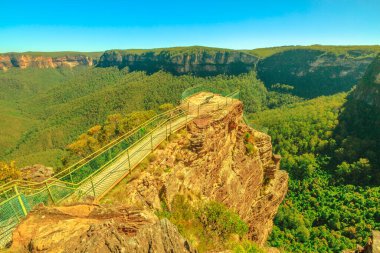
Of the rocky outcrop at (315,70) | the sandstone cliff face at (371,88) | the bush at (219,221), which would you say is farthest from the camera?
the rocky outcrop at (315,70)

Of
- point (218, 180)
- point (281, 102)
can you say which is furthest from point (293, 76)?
point (218, 180)

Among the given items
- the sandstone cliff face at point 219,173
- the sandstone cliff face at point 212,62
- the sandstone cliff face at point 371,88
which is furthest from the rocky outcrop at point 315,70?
the sandstone cliff face at point 219,173

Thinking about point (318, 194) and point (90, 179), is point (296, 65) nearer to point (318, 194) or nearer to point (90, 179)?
point (318, 194)

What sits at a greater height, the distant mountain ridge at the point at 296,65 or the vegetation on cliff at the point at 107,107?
the distant mountain ridge at the point at 296,65

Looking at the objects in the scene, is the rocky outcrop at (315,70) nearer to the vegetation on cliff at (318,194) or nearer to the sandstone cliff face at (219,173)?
the vegetation on cliff at (318,194)

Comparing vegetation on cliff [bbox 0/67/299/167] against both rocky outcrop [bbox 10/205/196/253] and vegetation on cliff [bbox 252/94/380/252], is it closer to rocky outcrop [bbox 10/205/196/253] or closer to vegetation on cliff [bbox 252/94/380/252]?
vegetation on cliff [bbox 252/94/380/252]

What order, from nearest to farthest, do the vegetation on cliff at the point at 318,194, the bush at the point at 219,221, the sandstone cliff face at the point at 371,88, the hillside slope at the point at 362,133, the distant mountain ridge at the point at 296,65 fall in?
the bush at the point at 219,221, the vegetation on cliff at the point at 318,194, the hillside slope at the point at 362,133, the sandstone cliff face at the point at 371,88, the distant mountain ridge at the point at 296,65

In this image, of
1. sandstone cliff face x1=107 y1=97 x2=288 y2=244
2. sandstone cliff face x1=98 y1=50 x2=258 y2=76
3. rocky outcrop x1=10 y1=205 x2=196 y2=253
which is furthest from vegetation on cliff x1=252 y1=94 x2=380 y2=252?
sandstone cliff face x1=98 y1=50 x2=258 y2=76
